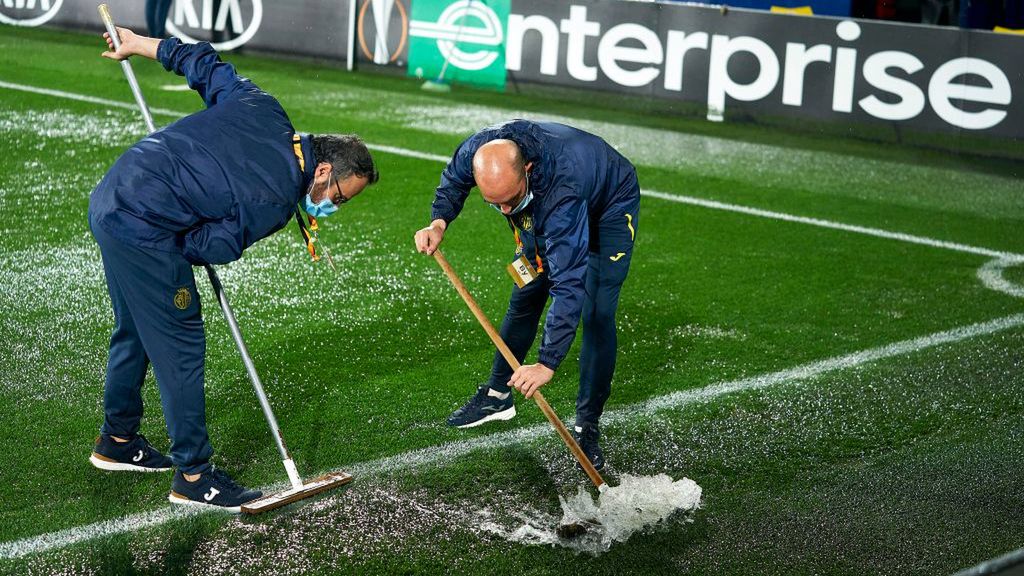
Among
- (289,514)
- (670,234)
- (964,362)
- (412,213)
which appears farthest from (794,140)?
(289,514)

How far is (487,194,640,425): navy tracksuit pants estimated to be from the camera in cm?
560

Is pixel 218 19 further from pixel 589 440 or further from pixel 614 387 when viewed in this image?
pixel 589 440

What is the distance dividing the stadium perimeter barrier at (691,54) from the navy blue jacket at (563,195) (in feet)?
26.3

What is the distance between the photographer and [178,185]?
189 inches

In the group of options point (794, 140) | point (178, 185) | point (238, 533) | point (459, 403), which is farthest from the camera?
point (794, 140)

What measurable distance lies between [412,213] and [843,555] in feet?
18.4

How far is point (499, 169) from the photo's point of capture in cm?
482

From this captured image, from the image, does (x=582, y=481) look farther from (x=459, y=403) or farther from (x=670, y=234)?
(x=670, y=234)

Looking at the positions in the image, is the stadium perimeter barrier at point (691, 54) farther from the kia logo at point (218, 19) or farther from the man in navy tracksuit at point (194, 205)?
the man in navy tracksuit at point (194, 205)

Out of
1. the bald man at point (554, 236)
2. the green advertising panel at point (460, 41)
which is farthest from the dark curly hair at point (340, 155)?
the green advertising panel at point (460, 41)

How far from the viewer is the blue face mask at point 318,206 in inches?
197

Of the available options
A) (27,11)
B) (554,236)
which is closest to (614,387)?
(554,236)

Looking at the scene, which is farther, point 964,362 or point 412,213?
point 412,213

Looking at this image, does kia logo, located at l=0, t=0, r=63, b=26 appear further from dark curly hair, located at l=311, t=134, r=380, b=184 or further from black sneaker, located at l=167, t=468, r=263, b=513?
dark curly hair, located at l=311, t=134, r=380, b=184
